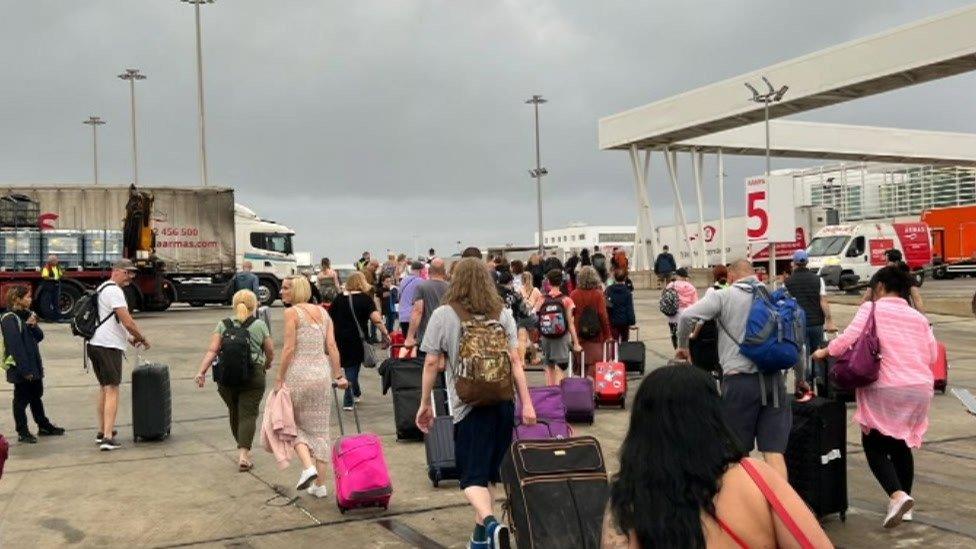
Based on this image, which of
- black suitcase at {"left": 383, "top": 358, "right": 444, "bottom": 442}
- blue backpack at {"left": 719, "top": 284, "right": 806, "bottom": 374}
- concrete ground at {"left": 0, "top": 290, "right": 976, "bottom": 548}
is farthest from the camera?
black suitcase at {"left": 383, "top": 358, "right": 444, "bottom": 442}

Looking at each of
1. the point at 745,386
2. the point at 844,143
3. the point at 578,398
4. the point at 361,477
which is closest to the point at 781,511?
the point at 745,386

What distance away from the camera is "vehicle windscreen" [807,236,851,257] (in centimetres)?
3828

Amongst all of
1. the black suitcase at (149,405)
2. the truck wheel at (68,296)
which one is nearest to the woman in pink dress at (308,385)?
the black suitcase at (149,405)

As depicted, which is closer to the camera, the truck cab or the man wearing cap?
the man wearing cap

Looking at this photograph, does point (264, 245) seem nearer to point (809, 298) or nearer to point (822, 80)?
point (822, 80)

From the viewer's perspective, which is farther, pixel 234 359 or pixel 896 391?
pixel 234 359

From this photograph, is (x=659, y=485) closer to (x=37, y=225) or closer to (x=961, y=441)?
(x=961, y=441)

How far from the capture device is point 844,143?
167ft

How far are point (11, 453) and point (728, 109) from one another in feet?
109

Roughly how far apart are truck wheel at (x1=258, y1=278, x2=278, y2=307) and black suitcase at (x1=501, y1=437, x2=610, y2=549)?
94.5 ft

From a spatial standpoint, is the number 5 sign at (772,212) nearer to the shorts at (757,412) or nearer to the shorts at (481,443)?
the shorts at (757,412)

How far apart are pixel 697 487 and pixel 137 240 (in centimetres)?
2959

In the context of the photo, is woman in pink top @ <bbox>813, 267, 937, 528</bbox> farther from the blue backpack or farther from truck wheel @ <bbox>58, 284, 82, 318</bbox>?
truck wheel @ <bbox>58, 284, 82, 318</bbox>

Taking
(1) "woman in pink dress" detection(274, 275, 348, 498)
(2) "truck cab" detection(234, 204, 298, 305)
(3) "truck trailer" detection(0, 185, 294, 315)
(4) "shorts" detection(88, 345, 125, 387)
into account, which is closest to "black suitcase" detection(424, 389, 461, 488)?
(1) "woman in pink dress" detection(274, 275, 348, 498)
